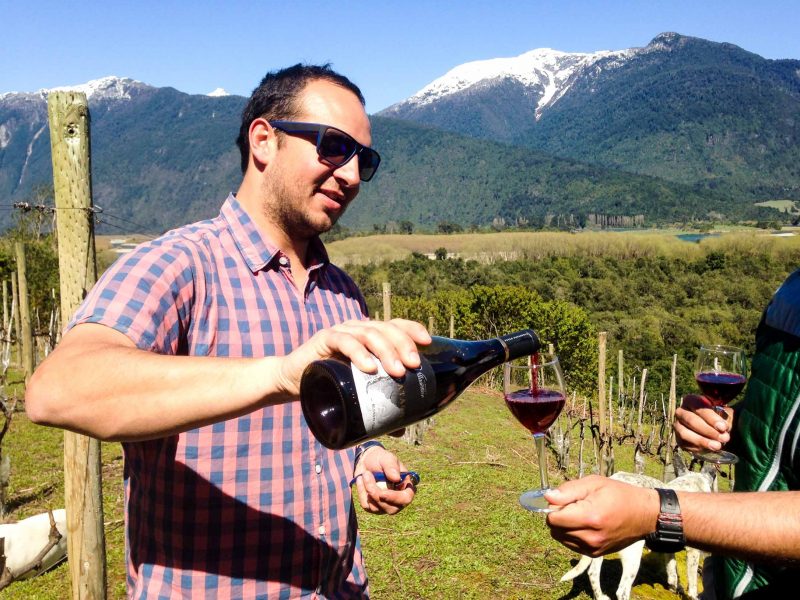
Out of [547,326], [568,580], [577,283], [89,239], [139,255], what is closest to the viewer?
[139,255]

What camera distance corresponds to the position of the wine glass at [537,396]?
64.0 inches

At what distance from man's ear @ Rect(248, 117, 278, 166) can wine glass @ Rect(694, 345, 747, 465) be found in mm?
1587

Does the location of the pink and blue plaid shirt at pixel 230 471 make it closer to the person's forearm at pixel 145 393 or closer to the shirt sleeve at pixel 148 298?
the shirt sleeve at pixel 148 298

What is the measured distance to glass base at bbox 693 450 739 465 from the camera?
193 centimetres

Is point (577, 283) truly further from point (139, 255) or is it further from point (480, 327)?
point (139, 255)

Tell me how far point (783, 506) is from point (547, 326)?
29242 millimetres

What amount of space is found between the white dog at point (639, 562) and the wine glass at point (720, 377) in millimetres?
3125

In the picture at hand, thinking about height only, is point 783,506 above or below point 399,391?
below

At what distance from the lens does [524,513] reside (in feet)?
25.7

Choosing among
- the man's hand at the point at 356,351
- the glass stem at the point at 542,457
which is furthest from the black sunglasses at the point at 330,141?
the glass stem at the point at 542,457

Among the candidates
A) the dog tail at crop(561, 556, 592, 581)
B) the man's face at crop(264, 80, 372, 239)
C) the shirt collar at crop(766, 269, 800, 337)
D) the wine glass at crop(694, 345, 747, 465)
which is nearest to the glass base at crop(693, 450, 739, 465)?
the wine glass at crop(694, 345, 747, 465)

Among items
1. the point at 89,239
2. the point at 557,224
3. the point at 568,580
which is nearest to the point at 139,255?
the point at 89,239

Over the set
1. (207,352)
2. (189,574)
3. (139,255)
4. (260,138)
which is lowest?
(189,574)

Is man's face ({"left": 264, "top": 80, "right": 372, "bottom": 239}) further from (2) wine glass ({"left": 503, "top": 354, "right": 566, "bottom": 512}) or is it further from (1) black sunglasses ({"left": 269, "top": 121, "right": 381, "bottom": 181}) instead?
(2) wine glass ({"left": 503, "top": 354, "right": 566, "bottom": 512})
